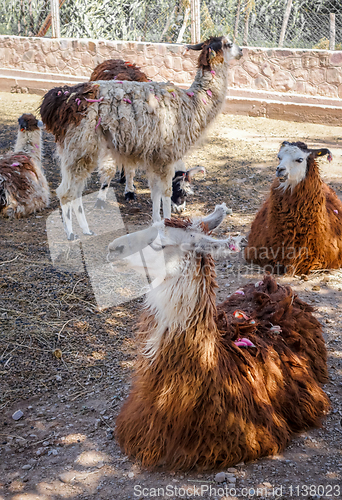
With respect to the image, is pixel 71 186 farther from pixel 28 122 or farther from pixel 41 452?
pixel 41 452

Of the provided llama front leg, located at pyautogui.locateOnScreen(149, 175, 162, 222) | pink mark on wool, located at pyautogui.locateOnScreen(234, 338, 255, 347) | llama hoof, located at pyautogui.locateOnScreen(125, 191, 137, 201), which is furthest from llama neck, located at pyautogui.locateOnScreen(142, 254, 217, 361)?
llama hoof, located at pyautogui.locateOnScreen(125, 191, 137, 201)

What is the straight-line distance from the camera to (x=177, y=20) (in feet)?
37.8

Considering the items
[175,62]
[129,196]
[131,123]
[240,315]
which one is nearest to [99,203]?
[129,196]

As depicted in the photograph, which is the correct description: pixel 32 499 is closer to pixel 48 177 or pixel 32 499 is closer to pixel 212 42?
pixel 212 42

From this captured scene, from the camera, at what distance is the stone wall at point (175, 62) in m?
10.1

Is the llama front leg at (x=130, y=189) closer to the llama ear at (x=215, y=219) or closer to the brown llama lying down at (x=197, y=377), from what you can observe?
the brown llama lying down at (x=197, y=377)

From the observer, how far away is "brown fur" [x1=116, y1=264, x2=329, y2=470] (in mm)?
2348

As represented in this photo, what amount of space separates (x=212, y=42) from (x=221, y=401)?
196 inches

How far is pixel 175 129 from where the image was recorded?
566 cm

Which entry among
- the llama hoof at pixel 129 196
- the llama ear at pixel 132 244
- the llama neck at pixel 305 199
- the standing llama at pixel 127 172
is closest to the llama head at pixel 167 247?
the llama ear at pixel 132 244

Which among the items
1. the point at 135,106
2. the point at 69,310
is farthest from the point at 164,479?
the point at 135,106

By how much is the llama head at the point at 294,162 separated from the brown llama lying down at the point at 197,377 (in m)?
2.18

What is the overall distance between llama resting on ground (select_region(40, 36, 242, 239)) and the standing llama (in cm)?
25

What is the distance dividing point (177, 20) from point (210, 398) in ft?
36.4
